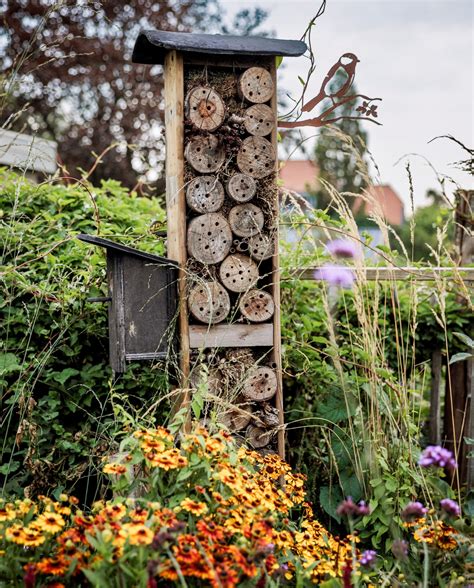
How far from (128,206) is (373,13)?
2.69 meters

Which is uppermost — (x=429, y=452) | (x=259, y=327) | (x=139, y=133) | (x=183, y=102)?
(x=139, y=133)

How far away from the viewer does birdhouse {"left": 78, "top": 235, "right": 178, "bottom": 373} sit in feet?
9.31

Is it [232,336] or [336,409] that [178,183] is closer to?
[232,336]

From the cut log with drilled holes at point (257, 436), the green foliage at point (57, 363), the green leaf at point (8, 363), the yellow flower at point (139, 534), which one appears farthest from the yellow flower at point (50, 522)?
the cut log with drilled holes at point (257, 436)

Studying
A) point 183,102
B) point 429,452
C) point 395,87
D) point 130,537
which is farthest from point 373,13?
point 130,537

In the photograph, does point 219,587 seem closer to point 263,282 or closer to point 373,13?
point 263,282

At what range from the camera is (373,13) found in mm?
5281

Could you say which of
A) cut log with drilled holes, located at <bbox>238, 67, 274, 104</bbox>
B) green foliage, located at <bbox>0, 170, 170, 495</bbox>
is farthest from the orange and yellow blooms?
cut log with drilled holes, located at <bbox>238, 67, 274, 104</bbox>

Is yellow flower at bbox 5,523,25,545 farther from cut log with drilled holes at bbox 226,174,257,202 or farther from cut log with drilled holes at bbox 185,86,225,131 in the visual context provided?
cut log with drilled holes at bbox 185,86,225,131

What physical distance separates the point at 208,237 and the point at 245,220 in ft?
0.61

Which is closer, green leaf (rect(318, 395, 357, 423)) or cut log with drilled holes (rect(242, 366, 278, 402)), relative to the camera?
cut log with drilled holes (rect(242, 366, 278, 402))

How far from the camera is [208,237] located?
2.93 meters

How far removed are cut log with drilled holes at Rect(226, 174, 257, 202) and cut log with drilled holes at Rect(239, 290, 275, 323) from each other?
16.6 inches

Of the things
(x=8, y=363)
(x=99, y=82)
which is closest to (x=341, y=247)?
(x=8, y=363)
